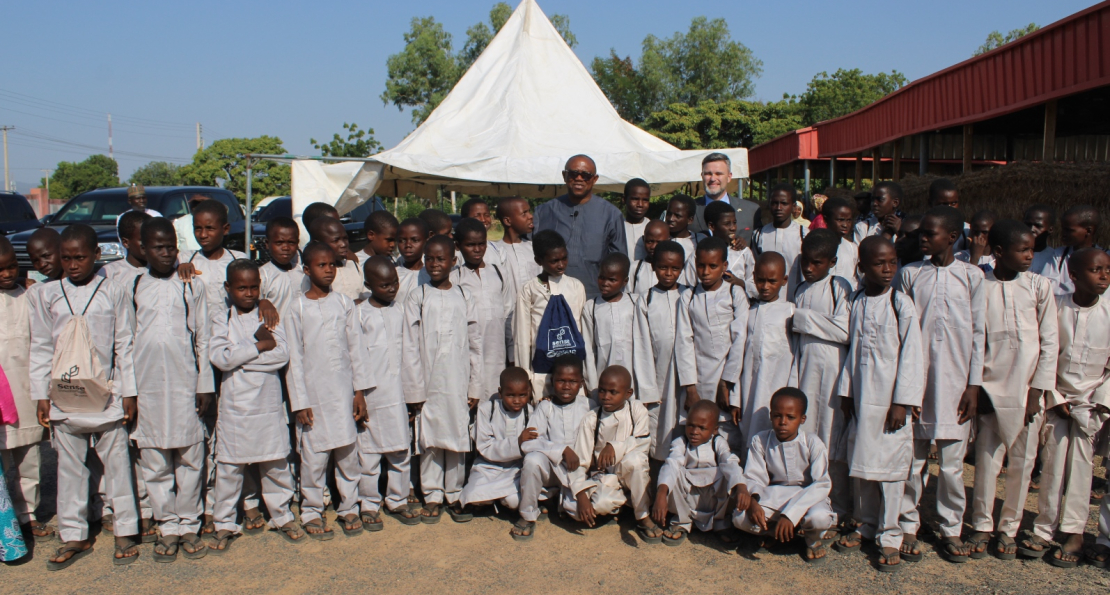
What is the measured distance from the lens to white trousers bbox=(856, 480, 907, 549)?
3701 millimetres

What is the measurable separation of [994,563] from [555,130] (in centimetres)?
603

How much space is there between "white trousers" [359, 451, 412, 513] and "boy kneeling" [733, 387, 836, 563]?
188 cm

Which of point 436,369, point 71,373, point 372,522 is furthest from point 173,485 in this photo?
point 436,369

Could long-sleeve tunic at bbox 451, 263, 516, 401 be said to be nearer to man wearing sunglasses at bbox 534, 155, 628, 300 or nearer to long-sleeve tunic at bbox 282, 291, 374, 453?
→ man wearing sunglasses at bbox 534, 155, 628, 300

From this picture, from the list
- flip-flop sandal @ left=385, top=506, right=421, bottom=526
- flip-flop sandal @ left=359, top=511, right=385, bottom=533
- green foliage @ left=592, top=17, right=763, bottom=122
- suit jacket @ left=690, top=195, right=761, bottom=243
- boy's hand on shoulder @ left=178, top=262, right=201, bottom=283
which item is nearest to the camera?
boy's hand on shoulder @ left=178, top=262, right=201, bottom=283

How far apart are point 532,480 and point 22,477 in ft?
9.35

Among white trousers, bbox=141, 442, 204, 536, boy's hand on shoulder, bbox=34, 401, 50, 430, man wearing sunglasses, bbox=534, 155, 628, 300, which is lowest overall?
white trousers, bbox=141, 442, 204, 536

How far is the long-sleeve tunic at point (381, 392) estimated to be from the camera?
4180mm

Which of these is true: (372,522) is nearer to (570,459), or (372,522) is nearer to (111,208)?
(570,459)

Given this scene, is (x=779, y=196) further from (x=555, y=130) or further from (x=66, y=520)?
(x=66, y=520)

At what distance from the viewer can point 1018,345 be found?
3705 mm

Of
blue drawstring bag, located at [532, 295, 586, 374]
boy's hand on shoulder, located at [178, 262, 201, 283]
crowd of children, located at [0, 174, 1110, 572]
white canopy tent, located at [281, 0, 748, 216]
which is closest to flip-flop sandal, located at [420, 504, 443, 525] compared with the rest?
crowd of children, located at [0, 174, 1110, 572]

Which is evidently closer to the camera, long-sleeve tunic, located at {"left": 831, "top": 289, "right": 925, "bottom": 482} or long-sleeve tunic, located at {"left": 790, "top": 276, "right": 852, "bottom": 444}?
long-sleeve tunic, located at {"left": 831, "top": 289, "right": 925, "bottom": 482}

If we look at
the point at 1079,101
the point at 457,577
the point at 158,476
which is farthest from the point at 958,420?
the point at 1079,101
